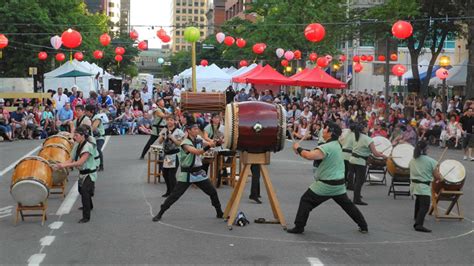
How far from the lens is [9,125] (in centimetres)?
2858

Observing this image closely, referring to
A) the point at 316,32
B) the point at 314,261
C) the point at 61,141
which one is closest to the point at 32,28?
the point at 316,32

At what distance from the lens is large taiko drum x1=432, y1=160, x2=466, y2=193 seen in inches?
478

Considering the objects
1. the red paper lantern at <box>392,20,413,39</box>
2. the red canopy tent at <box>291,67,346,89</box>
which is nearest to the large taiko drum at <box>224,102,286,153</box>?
the red paper lantern at <box>392,20,413,39</box>

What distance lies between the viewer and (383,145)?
15766 mm

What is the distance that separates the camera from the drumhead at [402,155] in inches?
582

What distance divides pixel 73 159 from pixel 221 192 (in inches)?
164

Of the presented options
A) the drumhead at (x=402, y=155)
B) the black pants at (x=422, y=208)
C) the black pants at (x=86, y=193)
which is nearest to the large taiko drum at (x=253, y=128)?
the black pants at (x=86, y=193)

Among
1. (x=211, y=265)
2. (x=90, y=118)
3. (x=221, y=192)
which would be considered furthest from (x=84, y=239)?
(x=90, y=118)

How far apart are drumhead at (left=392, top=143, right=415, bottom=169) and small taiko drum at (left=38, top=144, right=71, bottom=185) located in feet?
21.2

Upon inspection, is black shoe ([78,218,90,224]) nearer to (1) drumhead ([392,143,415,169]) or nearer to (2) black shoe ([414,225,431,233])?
(2) black shoe ([414,225,431,233])

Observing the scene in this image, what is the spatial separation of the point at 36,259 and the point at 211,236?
2542mm

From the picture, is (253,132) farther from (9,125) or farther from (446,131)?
(9,125)

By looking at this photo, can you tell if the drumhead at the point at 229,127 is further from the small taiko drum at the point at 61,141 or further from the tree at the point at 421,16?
the tree at the point at 421,16

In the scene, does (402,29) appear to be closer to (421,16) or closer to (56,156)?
(56,156)
